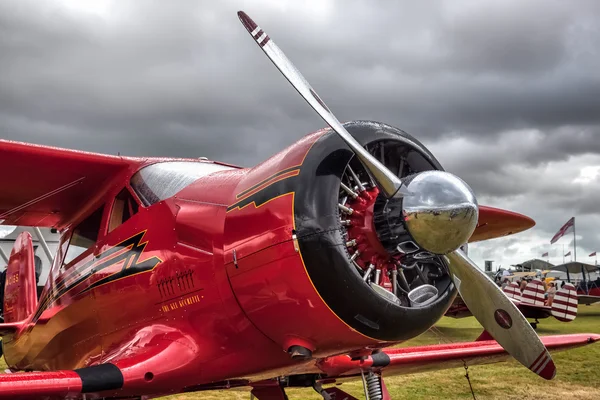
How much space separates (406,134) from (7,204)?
474 centimetres

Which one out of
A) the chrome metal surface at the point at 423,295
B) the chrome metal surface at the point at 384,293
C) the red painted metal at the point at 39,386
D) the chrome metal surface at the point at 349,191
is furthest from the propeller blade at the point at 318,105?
the red painted metal at the point at 39,386

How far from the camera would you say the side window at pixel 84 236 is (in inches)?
223

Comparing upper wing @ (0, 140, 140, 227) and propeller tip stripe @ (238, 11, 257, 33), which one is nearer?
propeller tip stripe @ (238, 11, 257, 33)

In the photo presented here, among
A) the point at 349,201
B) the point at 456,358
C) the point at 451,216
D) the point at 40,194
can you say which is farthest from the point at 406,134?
the point at 40,194

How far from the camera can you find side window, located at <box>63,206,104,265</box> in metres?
5.67

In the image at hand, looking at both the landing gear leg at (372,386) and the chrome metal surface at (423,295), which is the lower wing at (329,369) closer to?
the landing gear leg at (372,386)

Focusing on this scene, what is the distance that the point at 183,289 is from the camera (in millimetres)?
4203

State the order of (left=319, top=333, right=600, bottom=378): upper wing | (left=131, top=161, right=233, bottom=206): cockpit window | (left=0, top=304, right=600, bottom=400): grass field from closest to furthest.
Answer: (left=131, top=161, right=233, bottom=206): cockpit window, (left=319, top=333, right=600, bottom=378): upper wing, (left=0, top=304, right=600, bottom=400): grass field

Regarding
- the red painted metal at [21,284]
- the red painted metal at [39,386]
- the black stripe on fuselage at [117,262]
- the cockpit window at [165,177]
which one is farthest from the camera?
the red painted metal at [21,284]

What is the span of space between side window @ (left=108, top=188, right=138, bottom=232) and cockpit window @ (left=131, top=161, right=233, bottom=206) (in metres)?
0.12

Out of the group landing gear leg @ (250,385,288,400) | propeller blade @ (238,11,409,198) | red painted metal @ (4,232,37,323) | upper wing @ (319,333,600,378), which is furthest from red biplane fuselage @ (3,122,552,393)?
red painted metal @ (4,232,37,323)

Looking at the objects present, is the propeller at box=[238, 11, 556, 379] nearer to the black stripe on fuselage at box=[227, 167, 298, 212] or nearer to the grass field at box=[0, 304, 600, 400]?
the black stripe on fuselage at box=[227, 167, 298, 212]

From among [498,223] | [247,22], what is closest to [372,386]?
[498,223]

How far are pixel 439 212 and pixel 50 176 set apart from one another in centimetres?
412
